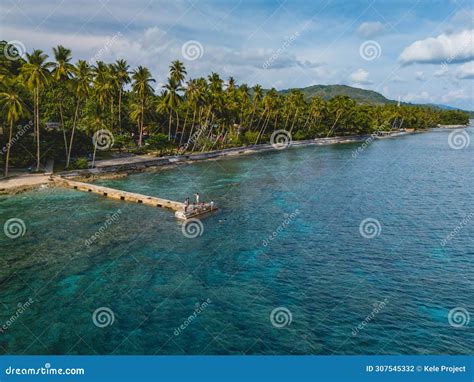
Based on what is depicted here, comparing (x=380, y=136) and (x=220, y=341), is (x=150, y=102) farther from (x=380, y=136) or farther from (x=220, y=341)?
(x=380, y=136)

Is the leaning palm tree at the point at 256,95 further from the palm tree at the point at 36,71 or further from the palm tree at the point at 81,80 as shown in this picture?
the palm tree at the point at 36,71

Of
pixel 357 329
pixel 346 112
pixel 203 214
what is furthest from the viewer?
pixel 346 112

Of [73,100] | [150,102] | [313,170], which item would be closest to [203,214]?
[313,170]

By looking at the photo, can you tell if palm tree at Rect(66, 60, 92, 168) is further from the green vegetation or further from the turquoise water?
the turquoise water

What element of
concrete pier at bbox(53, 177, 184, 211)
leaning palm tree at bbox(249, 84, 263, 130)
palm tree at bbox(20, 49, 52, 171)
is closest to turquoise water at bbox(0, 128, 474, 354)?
concrete pier at bbox(53, 177, 184, 211)

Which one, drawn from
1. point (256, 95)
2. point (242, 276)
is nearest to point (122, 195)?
point (242, 276)

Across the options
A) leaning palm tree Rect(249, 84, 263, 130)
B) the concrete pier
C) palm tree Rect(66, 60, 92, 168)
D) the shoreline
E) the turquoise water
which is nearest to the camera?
the turquoise water
